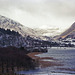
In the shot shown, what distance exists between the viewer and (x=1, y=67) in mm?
116125

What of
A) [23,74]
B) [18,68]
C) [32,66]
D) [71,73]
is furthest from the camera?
[32,66]

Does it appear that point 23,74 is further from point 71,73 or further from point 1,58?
point 1,58

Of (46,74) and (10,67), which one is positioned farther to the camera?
(10,67)

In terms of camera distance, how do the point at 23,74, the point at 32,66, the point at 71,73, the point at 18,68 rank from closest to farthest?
the point at 23,74, the point at 71,73, the point at 18,68, the point at 32,66

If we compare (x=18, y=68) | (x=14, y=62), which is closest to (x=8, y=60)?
(x=14, y=62)

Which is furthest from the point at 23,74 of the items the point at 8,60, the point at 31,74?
the point at 8,60

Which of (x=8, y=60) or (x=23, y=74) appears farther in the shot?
(x=8, y=60)

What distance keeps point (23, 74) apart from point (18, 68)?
61.1ft

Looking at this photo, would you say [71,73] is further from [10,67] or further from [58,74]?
[10,67]

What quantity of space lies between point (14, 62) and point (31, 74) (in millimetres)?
27067

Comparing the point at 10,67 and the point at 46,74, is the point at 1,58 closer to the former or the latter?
the point at 10,67

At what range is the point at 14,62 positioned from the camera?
406 ft

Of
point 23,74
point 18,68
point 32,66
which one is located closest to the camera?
point 23,74

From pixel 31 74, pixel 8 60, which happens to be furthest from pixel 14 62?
pixel 31 74
